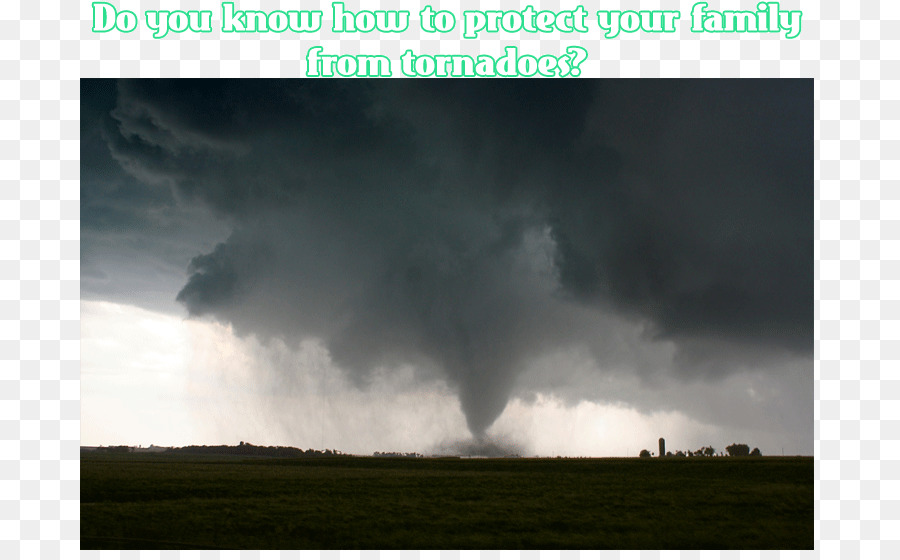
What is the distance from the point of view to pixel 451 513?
131 ft

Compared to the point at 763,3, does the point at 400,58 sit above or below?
below

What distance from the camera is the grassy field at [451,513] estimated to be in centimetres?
3347

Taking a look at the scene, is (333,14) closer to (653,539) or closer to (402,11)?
(402,11)

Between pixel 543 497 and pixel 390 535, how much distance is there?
51.2 ft

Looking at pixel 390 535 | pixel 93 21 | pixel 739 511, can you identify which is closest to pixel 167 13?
pixel 93 21

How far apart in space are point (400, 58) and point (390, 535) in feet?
94.9

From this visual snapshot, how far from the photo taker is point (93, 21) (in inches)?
1304

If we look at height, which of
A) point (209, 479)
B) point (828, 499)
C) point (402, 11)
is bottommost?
point (209, 479)

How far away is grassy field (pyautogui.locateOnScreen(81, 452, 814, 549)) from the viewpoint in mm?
33469

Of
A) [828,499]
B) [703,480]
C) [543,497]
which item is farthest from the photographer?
[703,480]

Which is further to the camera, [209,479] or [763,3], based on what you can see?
[209,479]

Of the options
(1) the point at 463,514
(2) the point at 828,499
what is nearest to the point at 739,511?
(2) the point at 828,499

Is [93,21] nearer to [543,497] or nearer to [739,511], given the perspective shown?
[543,497]

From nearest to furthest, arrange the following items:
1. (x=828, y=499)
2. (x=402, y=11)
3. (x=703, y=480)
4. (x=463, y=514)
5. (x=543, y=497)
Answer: (x=828, y=499) → (x=402, y=11) → (x=463, y=514) → (x=543, y=497) → (x=703, y=480)
